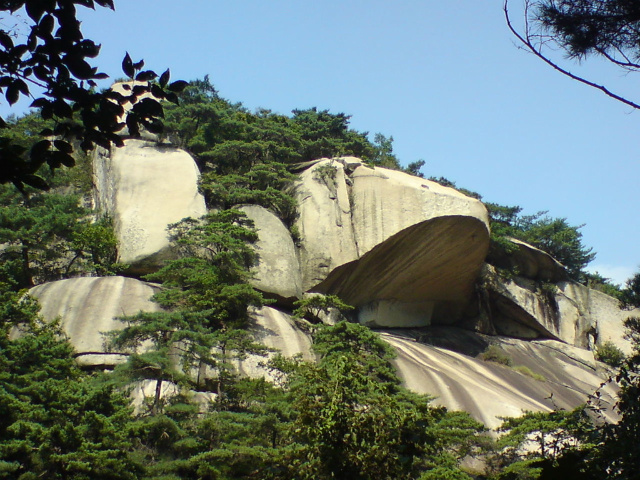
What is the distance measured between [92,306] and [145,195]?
435 centimetres

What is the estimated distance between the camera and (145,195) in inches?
769

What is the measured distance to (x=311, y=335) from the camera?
57.6 feet

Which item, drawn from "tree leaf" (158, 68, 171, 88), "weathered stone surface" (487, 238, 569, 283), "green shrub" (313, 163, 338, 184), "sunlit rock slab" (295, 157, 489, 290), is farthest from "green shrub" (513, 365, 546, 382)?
"tree leaf" (158, 68, 171, 88)

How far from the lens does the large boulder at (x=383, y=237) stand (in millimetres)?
19844

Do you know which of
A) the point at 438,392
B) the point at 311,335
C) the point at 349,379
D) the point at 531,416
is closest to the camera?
the point at 349,379

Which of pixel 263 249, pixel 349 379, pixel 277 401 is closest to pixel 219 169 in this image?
pixel 263 249

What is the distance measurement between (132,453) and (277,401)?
2424 mm

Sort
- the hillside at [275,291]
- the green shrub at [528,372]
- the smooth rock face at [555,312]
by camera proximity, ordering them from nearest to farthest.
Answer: the hillside at [275,291] → the green shrub at [528,372] → the smooth rock face at [555,312]

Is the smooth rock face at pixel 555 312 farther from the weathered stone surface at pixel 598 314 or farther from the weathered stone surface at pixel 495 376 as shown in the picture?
the weathered stone surface at pixel 495 376

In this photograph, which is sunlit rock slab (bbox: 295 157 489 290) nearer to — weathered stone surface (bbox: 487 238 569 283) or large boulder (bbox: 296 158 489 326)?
large boulder (bbox: 296 158 489 326)

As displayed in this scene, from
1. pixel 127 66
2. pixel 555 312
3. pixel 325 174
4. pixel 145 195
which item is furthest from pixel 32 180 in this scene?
pixel 555 312

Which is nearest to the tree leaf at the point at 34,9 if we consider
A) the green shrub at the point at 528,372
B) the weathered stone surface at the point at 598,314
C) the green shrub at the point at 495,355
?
the green shrub at the point at 528,372

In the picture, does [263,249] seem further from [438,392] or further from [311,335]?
[438,392]

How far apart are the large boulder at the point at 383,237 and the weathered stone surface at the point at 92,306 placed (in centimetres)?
504
